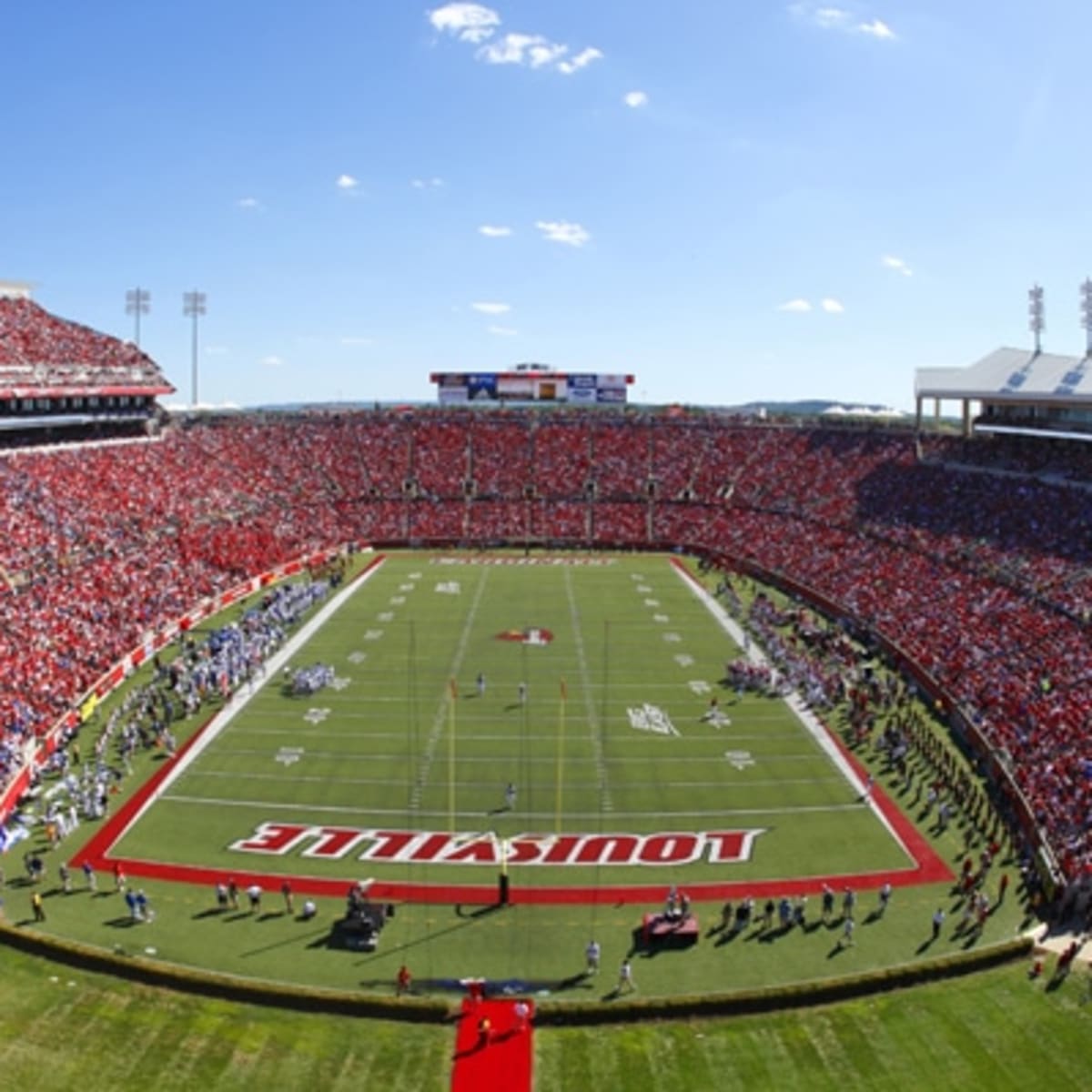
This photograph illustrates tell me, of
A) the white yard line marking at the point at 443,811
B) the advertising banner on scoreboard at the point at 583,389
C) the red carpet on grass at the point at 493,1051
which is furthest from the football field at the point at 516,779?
the advertising banner on scoreboard at the point at 583,389

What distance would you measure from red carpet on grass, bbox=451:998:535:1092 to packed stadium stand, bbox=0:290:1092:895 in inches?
427

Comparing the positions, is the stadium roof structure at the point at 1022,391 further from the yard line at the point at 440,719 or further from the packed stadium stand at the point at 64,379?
the packed stadium stand at the point at 64,379

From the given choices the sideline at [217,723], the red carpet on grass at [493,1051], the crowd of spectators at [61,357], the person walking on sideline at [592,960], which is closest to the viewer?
the red carpet on grass at [493,1051]

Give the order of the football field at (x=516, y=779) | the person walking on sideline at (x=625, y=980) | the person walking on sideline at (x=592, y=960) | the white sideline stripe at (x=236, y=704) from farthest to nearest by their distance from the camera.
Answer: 1. the white sideline stripe at (x=236, y=704)
2. the football field at (x=516, y=779)
3. the person walking on sideline at (x=592, y=960)
4. the person walking on sideline at (x=625, y=980)

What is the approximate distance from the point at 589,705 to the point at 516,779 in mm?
6171

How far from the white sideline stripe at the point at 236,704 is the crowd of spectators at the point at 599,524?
344cm

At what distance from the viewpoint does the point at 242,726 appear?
3102cm

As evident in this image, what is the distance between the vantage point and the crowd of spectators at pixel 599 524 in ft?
102

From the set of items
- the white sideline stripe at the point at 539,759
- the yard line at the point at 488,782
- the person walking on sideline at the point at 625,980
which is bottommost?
the person walking on sideline at the point at 625,980

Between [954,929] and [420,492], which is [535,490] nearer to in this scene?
[420,492]

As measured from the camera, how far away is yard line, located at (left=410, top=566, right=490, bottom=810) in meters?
26.7

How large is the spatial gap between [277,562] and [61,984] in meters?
35.5

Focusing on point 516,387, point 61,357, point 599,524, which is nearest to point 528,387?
point 516,387

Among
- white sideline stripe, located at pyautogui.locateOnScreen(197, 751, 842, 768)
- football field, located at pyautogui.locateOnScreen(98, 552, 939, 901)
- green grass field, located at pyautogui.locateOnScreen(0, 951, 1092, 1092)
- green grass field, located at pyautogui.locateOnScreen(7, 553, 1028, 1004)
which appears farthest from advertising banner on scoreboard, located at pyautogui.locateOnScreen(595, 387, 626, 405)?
green grass field, located at pyautogui.locateOnScreen(0, 951, 1092, 1092)
